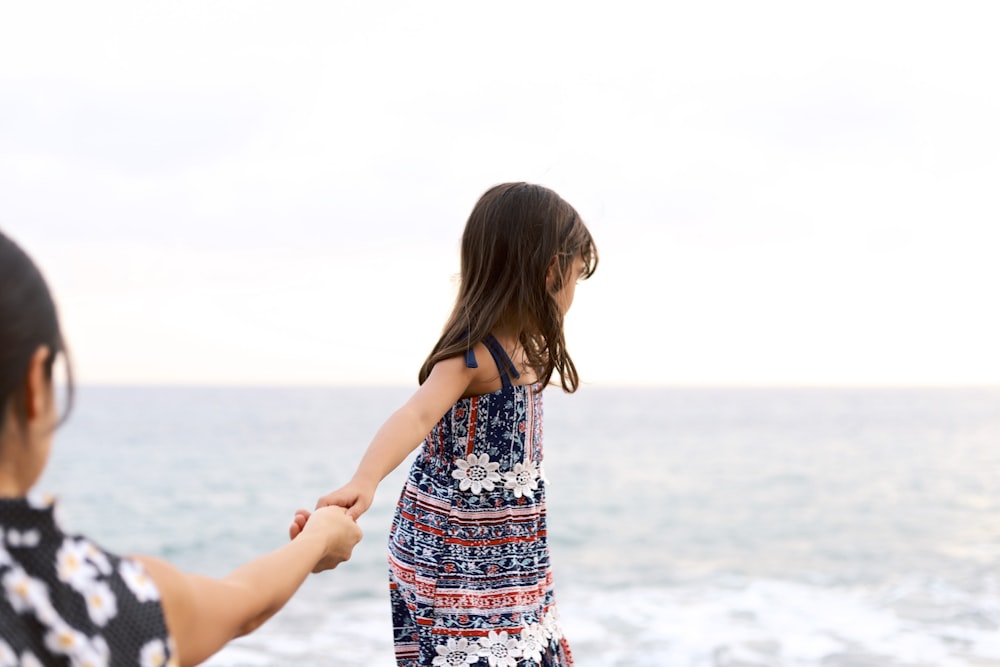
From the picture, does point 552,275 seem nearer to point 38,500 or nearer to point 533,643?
point 533,643

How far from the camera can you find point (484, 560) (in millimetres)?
2924

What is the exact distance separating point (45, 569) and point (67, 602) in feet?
0.16

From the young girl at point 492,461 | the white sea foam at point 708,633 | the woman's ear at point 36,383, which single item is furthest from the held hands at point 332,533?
the white sea foam at point 708,633

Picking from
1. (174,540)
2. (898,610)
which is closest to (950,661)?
(898,610)

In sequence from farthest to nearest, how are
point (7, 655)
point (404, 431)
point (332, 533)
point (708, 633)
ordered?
point (708, 633) < point (404, 431) < point (332, 533) < point (7, 655)

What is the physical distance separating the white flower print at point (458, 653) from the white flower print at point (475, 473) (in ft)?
1.46

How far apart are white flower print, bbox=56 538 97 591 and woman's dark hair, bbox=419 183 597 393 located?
171 cm

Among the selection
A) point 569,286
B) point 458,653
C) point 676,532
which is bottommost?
point 676,532

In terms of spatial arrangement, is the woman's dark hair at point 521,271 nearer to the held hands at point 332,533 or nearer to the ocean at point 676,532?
the held hands at point 332,533

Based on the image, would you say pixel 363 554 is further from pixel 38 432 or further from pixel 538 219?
pixel 38 432

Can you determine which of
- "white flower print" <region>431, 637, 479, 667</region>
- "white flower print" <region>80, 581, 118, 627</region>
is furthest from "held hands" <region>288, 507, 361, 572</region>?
"white flower print" <region>431, 637, 479, 667</region>

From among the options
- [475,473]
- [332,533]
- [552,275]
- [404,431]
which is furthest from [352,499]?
[552,275]

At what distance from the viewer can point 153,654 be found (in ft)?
4.17

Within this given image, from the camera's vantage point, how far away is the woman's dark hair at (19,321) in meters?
1.15
